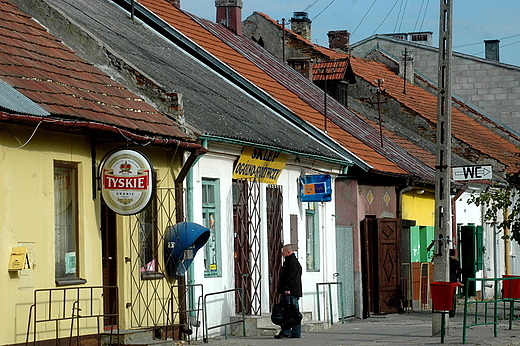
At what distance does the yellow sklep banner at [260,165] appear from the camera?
18.2 meters

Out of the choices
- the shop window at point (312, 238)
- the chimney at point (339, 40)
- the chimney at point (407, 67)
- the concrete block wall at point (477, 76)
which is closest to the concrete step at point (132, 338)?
the shop window at point (312, 238)

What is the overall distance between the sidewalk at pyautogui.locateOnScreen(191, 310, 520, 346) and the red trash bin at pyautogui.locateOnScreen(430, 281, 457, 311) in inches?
22.5

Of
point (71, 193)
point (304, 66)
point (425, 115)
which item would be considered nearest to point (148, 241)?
point (71, 193)

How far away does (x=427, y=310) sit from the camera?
1054 inches

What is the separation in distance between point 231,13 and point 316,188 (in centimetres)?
1221

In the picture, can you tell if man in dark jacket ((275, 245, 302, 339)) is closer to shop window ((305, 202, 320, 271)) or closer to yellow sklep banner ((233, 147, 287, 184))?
yellow sklep banner ((233, 147, 287, 184))

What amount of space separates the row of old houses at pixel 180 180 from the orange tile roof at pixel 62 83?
4cm

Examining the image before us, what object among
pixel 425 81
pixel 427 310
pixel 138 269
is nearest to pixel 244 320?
pixel 138 269

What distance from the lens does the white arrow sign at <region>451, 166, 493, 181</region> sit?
18375 millimetres

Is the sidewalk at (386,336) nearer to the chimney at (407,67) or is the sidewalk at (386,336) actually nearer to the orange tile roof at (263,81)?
the orange tile roof at (263,81)

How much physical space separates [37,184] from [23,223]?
58 centimetres

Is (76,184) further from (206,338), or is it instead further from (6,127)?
(206,338)

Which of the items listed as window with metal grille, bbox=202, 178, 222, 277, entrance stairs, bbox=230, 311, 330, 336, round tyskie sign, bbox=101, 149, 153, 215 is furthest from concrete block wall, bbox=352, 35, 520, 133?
round tyskie sign, bbox=101, 149, 153, 215

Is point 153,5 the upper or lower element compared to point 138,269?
upper
